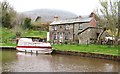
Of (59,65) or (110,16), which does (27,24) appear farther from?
(59,65)

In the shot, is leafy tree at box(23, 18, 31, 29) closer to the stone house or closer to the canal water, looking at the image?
the stone house

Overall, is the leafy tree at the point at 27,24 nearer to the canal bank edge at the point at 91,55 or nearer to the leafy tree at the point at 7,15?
the leafy tree at the point at 7,15

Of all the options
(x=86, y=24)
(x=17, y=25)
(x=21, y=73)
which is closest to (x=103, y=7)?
(x=86, y=24)

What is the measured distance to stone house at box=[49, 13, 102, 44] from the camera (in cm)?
4384

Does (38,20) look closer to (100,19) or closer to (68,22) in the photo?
(68,22)

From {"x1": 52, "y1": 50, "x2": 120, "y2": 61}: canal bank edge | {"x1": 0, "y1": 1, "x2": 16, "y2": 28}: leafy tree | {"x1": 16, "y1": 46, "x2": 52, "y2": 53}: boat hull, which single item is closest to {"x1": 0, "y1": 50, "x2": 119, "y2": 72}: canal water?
{"x1": 52, "y1": 50, "x2": 120, "y2": 61}: canal bank edge

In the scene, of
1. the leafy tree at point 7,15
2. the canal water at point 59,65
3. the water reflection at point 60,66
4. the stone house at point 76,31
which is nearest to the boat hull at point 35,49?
the stone house at point 76,31

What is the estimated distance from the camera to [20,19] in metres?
75.9

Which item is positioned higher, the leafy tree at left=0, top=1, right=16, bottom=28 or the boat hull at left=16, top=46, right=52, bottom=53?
the leafy tree at left=0, top=1, right=16, bottom=28

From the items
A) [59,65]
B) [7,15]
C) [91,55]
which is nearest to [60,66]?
[59,65]

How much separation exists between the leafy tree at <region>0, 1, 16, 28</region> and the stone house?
746 inches

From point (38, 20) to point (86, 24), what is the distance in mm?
35729

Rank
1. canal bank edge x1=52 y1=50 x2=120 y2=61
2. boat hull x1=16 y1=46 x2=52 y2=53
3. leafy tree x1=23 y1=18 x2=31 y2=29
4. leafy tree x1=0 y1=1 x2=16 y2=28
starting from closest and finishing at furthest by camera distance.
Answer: canal bank edge x1=52 y1=50 x2=120 y2=61
boat hull x1=16 y1=46 x2=52 y2=53
leafy tree x1=0 y1=1 x2=16 y2=28
leafy tree x1=23 y1=18 x2=31 y2=29

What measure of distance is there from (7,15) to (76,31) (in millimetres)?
26817
